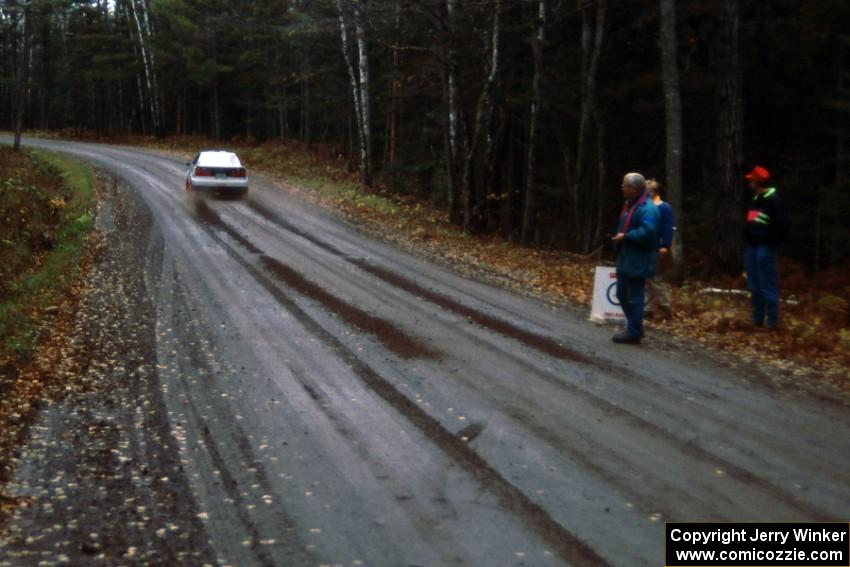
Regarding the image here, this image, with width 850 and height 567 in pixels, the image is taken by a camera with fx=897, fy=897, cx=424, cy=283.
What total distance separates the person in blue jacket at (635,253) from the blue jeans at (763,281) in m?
1.67

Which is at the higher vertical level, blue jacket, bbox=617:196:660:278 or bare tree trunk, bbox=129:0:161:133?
bare tree trunk, bbox=129:0:161:133

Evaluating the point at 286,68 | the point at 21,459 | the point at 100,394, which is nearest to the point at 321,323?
the point at 100,394

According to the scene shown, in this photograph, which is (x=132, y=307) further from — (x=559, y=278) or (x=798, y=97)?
(x=798, y=97)

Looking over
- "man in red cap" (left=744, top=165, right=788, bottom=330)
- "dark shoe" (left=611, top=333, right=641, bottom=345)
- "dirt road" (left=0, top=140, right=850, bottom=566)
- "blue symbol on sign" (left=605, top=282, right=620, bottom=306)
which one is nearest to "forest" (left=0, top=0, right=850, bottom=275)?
"man in red cap" (left=744, top=165, right=788, bottom=330)

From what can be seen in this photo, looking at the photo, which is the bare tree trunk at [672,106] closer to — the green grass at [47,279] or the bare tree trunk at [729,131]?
the bare tree trunk at [729,131]

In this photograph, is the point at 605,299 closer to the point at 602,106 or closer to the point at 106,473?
the point at 106,473

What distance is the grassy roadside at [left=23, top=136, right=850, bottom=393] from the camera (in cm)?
1036

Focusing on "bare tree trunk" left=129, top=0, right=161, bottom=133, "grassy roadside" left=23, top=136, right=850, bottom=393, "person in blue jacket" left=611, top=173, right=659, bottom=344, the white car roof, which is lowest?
"grassy roadside" left=23, top=136, right=850, bottom=393

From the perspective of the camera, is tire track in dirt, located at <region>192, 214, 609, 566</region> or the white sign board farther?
the white sign board

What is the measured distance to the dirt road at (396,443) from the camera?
507cm

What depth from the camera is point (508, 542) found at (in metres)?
5.00

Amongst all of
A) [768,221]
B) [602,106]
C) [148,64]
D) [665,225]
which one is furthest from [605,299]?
[148,64]

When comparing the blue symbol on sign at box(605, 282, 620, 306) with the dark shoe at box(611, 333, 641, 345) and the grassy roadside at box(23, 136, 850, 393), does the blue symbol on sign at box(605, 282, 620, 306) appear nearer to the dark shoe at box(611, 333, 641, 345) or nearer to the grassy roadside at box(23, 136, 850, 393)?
the grassy roadside at box(23, 136, 850, 393)

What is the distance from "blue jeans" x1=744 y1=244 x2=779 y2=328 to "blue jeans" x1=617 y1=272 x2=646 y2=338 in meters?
1.90
